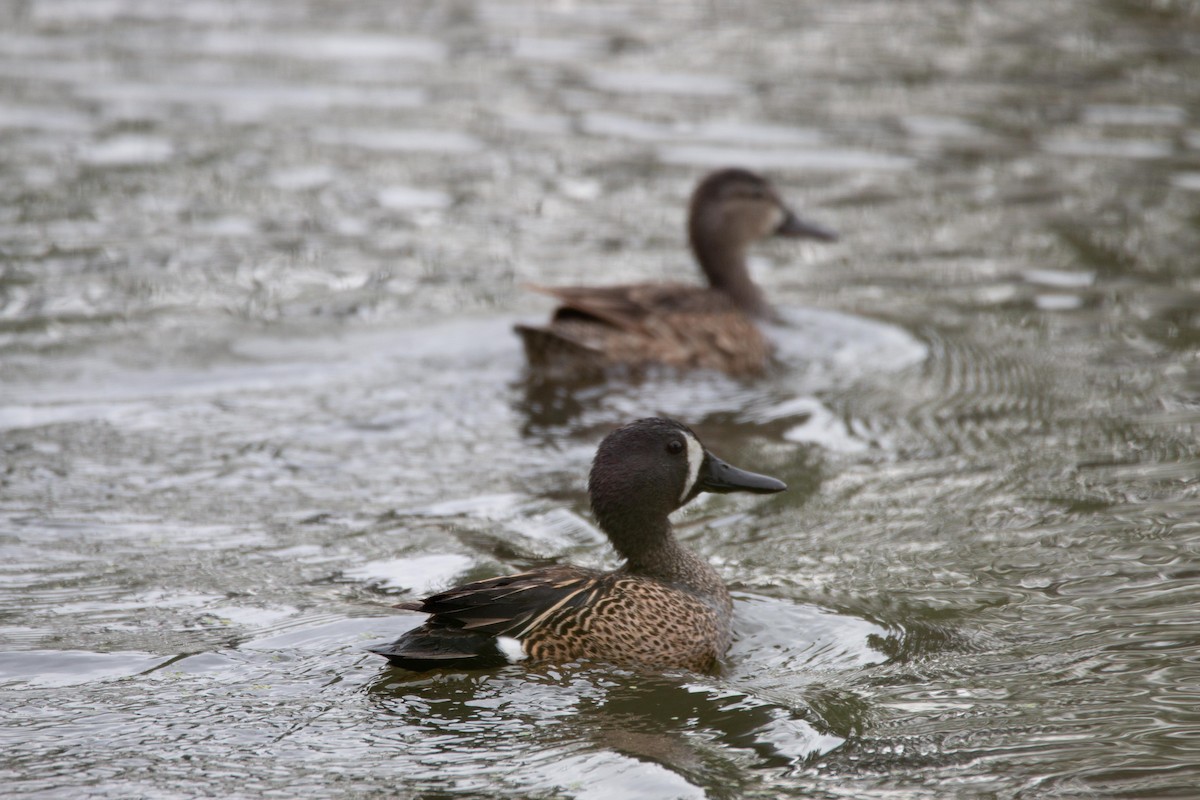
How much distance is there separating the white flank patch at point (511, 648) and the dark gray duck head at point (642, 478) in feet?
2.62

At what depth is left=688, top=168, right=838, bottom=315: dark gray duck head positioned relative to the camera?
10.9 m

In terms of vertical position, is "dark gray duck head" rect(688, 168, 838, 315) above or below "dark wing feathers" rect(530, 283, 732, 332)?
above

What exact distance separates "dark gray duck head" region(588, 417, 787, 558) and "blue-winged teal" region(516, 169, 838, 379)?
3.00m

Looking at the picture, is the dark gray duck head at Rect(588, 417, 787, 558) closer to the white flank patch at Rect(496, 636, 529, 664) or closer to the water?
the water

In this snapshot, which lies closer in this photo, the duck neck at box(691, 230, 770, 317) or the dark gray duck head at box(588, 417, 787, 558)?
the dark gray duck head at box(588, 417, 787, 558)

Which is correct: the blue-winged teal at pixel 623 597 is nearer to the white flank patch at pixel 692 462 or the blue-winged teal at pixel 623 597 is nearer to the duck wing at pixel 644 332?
the white flank patch at pixel 692 462

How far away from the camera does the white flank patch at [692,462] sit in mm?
6684

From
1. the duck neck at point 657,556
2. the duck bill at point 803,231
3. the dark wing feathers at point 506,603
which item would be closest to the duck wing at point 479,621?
the dark wing feathers at point 506,603

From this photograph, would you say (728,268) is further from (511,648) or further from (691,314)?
(511,648)

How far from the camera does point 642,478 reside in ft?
21.6

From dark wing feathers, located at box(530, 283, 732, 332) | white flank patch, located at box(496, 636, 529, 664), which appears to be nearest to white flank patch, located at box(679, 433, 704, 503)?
white flank patch, located at box(496, 636, 529, 664)

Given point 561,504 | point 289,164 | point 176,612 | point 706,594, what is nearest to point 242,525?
point 176,612

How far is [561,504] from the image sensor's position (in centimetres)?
Result: 787

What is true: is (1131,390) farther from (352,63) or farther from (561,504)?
(352,63)
